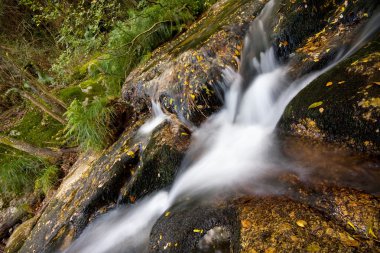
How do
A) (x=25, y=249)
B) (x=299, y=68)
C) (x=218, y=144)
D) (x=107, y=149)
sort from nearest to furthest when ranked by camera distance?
1. (x=299, y=68)
2. (x=218, y=144)
3. (x=25, y=249)
4. (x=107, y=149)

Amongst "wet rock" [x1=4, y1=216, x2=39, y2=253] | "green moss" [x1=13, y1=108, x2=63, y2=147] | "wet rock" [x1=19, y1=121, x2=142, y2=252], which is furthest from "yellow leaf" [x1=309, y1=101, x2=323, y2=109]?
"green moss" [x1=13, y1=108, x2=63, y2=147]

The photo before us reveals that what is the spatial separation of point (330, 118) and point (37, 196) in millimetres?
6859

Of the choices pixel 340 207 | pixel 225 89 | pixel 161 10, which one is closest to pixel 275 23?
pixel 225 89

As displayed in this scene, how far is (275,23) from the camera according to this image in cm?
411

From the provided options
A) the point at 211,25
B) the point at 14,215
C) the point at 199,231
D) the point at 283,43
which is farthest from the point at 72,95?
the point at 199,231

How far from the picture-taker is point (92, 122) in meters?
5.40

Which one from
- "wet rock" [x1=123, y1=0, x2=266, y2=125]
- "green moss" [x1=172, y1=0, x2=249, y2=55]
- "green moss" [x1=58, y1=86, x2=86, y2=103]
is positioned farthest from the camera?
"green moss" [x1=58, y1=86, x2=86, y2=103]

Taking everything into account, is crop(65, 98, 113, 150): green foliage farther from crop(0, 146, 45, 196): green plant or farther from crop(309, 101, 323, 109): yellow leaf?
crop(309, 101, 323, 109): yellow leaf

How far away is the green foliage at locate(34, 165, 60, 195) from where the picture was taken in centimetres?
651

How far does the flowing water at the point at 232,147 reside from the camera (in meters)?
3.38

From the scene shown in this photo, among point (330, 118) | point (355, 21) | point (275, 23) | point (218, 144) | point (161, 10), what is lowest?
point (218, 144)

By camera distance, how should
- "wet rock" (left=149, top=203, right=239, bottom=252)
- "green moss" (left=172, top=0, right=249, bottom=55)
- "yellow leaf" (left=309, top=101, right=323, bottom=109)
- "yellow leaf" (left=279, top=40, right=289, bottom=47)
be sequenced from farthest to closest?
"green moss" (left=172, top=0, right=249, bottom=55) < "yellow leaf" (left=279, top=40, right=289, bottom=47) < "yellow leaf" (left=309, top=101, right=323, bottom=109) < "wet rock" (left=149, top=203, right=239, bottom=252)

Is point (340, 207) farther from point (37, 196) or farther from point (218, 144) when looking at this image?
point (37, 196)

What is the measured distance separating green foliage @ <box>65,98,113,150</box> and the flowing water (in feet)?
6.02
